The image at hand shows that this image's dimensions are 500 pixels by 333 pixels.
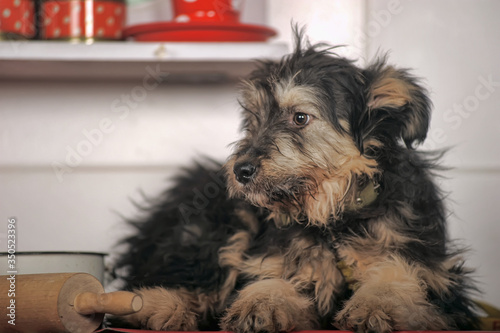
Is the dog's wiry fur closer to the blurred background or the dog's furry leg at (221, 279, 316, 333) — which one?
the dog's furry leg at (221, 279, 316, 333)

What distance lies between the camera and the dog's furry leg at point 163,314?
A: 1.68 m

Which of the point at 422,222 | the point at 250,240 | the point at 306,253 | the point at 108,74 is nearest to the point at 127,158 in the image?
the point at 108,74

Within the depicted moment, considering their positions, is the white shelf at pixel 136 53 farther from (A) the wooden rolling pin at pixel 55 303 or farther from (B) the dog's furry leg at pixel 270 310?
(A) the wooden rolling pin at pixel 55 303

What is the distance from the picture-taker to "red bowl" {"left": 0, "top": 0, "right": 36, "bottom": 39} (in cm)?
240

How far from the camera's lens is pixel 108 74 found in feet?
8.78

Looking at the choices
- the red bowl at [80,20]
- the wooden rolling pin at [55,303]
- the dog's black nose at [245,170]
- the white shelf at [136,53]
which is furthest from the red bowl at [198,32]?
the wooden rolling pin at [55,303]

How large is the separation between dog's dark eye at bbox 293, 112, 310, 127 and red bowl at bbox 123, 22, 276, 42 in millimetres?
690

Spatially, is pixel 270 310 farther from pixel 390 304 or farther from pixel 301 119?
pixel 301 119

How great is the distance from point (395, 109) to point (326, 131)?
0.23 m

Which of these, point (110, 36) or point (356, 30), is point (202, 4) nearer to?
point (110, 36)

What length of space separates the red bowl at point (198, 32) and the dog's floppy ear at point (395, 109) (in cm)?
69

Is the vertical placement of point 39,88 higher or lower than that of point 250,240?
higher

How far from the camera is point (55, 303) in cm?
138

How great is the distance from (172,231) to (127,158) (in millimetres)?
846
